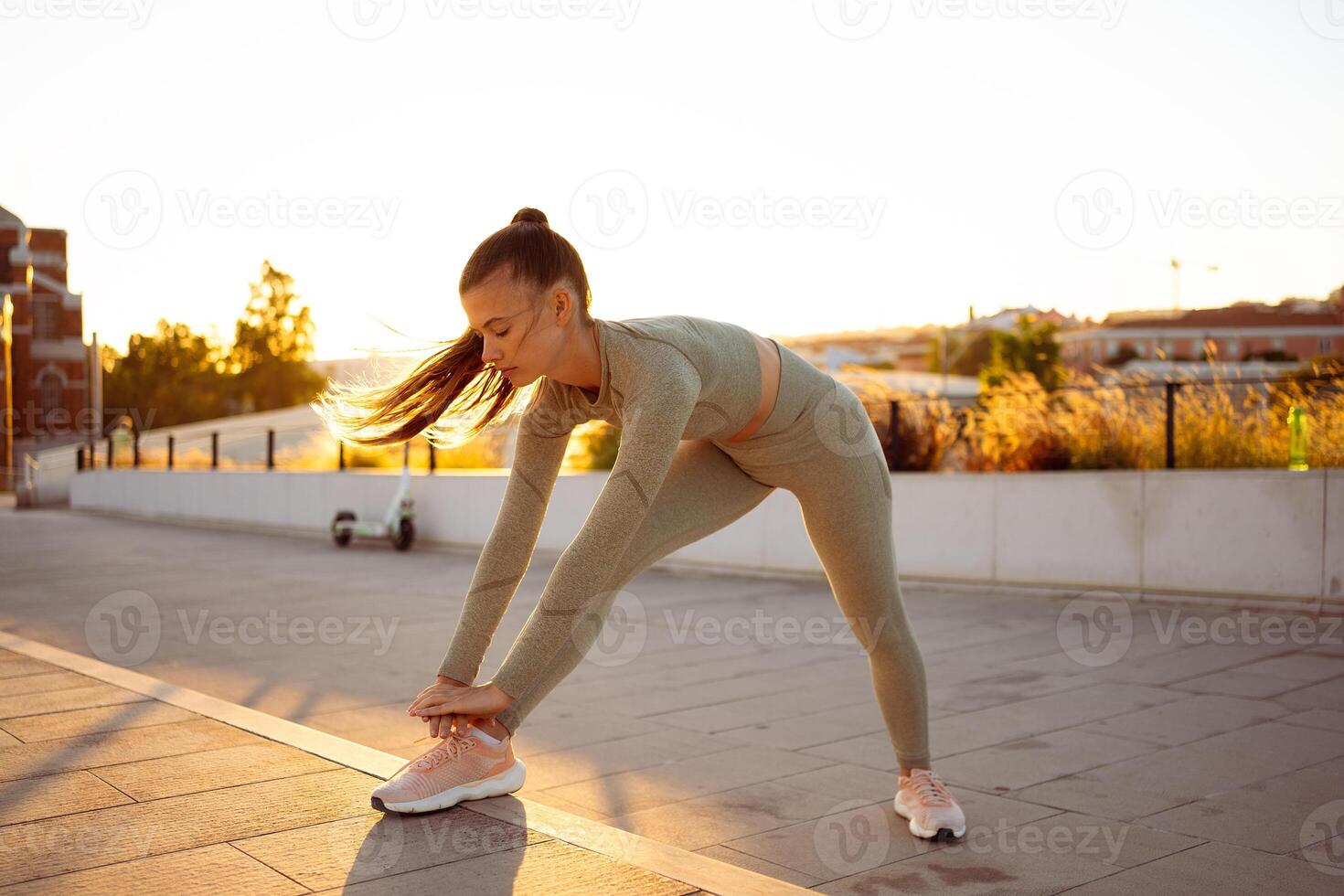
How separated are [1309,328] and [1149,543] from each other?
94.2m

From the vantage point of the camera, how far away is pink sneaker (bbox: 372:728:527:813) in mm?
3076

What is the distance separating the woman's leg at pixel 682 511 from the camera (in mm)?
2963

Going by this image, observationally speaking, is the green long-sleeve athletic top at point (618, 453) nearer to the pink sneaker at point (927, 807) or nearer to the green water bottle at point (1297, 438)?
the pink sneaker at point (927, 807)

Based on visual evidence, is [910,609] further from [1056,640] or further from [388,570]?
[388,570]

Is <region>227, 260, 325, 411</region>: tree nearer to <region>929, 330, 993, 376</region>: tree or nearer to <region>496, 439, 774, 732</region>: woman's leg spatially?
<region>929, 330, 993, 376</region>: tree

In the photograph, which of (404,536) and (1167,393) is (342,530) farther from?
(1167,393)

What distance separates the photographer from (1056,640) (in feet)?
22.7

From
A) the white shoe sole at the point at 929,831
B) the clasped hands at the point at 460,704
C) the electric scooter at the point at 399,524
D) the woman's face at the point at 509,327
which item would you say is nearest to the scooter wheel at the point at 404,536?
the electric scooter at the point at 399,524

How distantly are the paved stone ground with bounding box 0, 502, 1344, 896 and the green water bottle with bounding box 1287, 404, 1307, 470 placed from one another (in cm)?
160

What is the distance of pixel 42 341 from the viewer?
54.1 m

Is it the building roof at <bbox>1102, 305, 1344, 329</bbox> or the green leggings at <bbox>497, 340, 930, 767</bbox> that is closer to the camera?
the green leggings at <bbox>497, 340, 930, 767</bbox>

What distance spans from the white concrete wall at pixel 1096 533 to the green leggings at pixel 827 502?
16.8 feet

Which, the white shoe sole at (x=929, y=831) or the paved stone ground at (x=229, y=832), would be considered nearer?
the paved stone ground at (x=229, y=832)

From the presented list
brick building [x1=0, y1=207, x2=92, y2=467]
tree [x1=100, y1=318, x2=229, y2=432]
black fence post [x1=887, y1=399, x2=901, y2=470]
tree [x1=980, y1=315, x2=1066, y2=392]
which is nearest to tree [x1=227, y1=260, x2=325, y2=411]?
tree [x1=100, y1=318, x2=229, y2=432]
